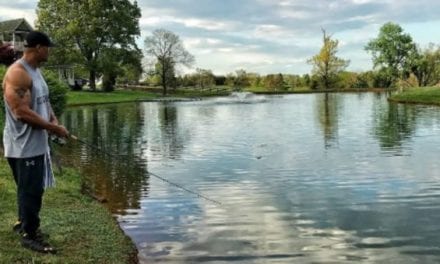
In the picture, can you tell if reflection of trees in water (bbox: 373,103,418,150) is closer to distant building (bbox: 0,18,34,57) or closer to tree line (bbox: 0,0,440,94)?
tree line (bbox: 0,0,440,94)

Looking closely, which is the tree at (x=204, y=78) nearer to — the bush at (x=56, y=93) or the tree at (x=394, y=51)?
the tree at (x=394, y=51)

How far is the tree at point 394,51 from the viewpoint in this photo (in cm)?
8756

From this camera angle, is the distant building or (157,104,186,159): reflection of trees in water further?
the distant building

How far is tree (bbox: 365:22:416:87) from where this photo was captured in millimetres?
87562

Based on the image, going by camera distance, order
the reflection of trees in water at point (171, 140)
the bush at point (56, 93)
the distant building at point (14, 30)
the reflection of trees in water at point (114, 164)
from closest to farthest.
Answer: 1. the reflection of trees in water at point (114, 164)
2. the bush at point (56, 93)
3. the reflection of trees in water at point (171, 140)
4. the distant building at point (14, 30)

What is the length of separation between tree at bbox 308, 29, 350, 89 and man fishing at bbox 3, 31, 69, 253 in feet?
316

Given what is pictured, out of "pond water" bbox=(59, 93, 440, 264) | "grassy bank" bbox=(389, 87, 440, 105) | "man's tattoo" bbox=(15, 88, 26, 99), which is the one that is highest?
"man's tattoo" bbox=(15, 88, 26, 99)

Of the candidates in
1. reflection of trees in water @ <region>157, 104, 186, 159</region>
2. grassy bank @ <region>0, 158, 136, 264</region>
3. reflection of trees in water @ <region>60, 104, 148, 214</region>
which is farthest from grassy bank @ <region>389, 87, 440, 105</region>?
grassy bank @ <region>0, 158, 136, 264</region>

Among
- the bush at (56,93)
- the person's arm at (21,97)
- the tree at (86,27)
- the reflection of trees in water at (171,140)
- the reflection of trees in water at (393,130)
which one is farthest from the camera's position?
the tree at (86,27)

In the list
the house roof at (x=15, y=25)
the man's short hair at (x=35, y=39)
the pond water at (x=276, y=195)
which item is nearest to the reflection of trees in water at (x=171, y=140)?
the pond water at (x=276, y=195)

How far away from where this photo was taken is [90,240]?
23.8 feet

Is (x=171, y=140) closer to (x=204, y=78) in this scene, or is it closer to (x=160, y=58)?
(x=160, y=58)

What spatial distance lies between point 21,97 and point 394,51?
287ft

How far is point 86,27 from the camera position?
67.9 m
